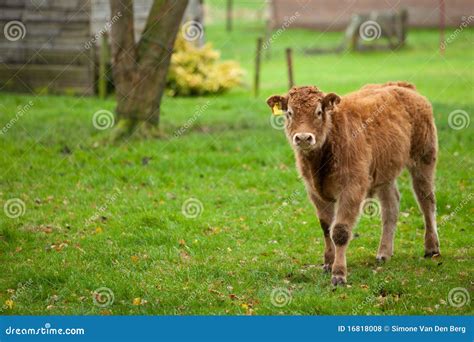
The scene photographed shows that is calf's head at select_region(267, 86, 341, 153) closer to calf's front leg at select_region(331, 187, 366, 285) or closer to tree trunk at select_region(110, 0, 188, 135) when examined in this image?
calf's front leg at select_region(331, 187, 366, 285)

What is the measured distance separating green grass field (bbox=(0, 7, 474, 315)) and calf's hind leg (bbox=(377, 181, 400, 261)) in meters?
0.16

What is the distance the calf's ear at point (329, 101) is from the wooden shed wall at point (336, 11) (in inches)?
1322

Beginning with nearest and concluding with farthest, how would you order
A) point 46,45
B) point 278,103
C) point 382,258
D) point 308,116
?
point 308,116
point 278,103
point 382,258
point 46,45

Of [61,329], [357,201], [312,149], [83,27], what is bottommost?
[61,329]

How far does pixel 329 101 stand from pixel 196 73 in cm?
1543

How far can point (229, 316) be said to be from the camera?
759cm

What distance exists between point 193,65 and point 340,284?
52.5ft

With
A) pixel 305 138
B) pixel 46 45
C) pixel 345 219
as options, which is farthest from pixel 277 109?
pixel 46 45

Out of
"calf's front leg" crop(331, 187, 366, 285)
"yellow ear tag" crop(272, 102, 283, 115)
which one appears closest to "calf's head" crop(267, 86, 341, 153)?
"yellow ear tag" crop(272, 102, 283, 115)

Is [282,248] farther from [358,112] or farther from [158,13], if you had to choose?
[158,13]

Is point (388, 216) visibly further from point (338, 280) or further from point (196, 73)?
point (196, 73)

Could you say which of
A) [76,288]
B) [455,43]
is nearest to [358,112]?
[76,288]

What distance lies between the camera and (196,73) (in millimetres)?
23797

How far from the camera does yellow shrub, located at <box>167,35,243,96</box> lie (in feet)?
76.4
